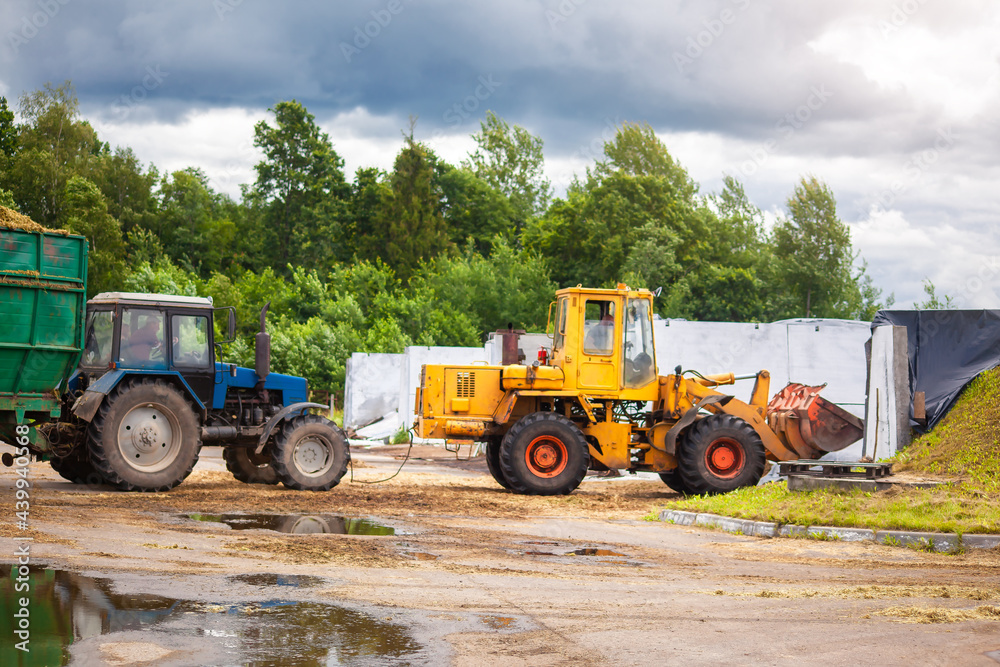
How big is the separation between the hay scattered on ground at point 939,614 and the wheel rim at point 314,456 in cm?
997

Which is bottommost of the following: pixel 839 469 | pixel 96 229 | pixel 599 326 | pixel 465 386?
pixel 839 469

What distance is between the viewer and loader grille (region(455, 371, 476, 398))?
1723cm

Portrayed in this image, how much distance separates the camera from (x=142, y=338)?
1497 cm

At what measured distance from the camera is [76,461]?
1552 centimetres

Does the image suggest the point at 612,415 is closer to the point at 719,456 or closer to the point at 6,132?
the point at 719,456

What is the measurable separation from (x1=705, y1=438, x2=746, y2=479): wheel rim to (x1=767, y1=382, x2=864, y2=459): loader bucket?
1074 millimetres

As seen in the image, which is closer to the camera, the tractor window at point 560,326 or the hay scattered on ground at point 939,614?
the hay scattered on ground at point 939,614

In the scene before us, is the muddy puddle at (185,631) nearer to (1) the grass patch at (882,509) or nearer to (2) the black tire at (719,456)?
(1) the grass patch at (882,509)

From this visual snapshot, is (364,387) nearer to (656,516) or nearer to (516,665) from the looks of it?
(656,516)

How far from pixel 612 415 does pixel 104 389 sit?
8.05 meters

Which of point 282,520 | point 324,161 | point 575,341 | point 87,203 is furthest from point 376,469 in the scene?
point 324,161

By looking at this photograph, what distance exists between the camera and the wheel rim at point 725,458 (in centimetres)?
1614

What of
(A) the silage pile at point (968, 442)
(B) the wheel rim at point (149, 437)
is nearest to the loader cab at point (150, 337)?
(B) the wheel rim at point (149, 437)

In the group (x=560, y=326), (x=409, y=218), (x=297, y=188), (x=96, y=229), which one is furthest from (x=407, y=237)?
(x=560, y=326)
